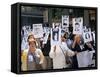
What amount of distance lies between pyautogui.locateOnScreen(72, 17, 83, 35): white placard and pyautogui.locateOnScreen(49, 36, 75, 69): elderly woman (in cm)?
12

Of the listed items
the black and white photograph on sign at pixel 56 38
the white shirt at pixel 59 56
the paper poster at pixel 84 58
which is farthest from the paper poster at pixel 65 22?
the paper poster at pixel 84 58

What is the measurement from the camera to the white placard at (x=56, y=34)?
1.94m

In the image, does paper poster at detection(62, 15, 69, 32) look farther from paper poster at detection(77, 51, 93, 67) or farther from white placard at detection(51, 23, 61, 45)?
paper poster at detection(77, 51, 93, 67)

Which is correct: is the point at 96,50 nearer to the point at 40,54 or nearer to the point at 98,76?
the point at 98,76

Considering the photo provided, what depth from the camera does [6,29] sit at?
1854 mm

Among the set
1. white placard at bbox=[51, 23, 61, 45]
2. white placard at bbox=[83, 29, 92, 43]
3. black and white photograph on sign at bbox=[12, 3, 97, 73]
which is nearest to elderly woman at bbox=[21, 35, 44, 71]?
black and white photograph on sign at bbox=[12, 3, 97, 73]

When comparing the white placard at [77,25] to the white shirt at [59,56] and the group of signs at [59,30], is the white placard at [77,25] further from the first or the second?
the white shirt at [59,56]

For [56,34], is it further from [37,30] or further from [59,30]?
[37,30]

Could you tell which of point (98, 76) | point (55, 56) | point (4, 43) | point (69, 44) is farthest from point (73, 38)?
point (4, 43)

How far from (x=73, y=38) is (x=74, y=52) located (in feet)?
0.36

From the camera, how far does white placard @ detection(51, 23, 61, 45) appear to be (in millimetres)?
1939

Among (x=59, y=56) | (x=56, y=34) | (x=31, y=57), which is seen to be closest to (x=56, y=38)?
(x=56, y=34)

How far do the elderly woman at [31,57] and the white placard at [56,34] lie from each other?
0.14 meters

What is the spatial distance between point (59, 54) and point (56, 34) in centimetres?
15
